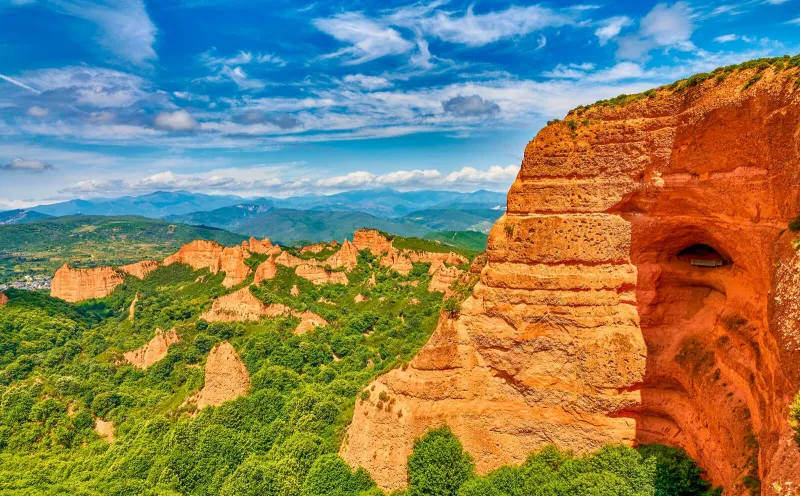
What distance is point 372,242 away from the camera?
3935 inches

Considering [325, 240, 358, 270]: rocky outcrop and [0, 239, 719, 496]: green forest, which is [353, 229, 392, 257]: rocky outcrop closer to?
[325, 240, 358, 270]: rocky outcrop

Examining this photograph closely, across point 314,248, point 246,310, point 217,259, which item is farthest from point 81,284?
point 246,310

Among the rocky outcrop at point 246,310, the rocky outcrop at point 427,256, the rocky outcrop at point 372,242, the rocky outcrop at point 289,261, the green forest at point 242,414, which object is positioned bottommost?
the green forest at point 242,414

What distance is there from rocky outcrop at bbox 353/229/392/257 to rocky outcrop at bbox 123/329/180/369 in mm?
51723

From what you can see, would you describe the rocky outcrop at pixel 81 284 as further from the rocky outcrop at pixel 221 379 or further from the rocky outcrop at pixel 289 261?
the rocky outcrop at pixel 221 379

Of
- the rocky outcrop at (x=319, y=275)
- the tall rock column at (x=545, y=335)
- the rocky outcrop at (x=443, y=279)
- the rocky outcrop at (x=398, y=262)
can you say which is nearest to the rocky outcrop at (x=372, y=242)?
the rocky outcrop at (x=398, y=262)

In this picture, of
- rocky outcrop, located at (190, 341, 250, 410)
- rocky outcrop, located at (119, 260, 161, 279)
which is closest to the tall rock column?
rocky outcrop, located at (190, 341, 250, 410)

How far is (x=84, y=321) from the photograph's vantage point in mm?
78750

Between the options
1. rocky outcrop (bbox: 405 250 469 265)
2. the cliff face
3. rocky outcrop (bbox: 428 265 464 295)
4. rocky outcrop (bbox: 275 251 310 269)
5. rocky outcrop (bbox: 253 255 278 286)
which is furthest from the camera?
rocky outcrop (bbox: 405 250 469 265)

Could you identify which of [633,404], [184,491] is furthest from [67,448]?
[633,404]

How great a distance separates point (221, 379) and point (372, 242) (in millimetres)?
64567

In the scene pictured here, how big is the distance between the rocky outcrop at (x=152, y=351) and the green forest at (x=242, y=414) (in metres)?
1.04

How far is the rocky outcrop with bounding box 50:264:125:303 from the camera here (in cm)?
8888

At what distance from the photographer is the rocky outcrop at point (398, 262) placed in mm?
88125
